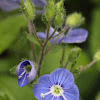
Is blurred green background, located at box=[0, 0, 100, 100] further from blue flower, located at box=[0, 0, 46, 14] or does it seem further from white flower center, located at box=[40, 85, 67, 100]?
white flower center, located at box=[40, 85, 67, 100]

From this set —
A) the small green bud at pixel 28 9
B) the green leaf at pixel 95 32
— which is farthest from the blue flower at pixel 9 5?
the small green bud at pixel 28 9

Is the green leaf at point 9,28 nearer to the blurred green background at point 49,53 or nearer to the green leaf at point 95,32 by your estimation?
the blurred green background at point 49,53

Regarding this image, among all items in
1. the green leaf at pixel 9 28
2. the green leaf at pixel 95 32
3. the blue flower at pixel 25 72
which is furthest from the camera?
the green leaf at pixel 95 32

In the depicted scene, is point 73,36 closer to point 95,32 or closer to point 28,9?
point 28,9

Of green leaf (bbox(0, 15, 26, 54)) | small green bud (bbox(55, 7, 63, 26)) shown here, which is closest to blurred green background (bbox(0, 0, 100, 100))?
green leaf (bbox(0, 15, 26, 54))

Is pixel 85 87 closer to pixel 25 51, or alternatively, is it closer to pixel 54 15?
pixel 25 51

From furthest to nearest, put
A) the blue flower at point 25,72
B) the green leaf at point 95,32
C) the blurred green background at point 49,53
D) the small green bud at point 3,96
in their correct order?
1. the green leaf at point 95,32
2. the blurred green background at point 49,53
3. the small green bud at point 3,96
4. the blue flower at point 25,72

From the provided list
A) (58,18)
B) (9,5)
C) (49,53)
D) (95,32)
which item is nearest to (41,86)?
(58,18)

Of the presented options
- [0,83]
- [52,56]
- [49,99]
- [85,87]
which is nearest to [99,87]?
[85,87]
